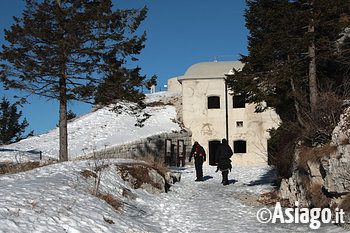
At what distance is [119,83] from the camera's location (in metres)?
15.1

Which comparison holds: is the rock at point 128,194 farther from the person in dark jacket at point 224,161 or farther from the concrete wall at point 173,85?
the concrete wall at point 173,85

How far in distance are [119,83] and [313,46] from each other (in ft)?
27.6

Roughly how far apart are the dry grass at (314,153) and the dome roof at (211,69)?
17122mm

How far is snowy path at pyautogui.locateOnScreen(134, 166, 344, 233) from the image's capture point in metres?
6.92

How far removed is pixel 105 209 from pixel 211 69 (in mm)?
21128

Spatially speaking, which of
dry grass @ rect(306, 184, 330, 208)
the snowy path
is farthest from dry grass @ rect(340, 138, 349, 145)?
the snowy path

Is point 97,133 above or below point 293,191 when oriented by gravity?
above

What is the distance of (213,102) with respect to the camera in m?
25.9

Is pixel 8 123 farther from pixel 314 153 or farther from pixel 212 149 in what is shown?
pixel 314 153

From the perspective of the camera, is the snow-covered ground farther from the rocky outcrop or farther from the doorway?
the doorway

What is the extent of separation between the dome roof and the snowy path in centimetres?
1406

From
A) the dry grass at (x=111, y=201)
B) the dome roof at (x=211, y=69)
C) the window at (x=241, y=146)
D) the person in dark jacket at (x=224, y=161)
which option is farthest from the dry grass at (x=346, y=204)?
the dome roof at (x=211, y=69)

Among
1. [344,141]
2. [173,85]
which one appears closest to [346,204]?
[344,141]

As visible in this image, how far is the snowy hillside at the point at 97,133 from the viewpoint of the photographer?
21328mm
